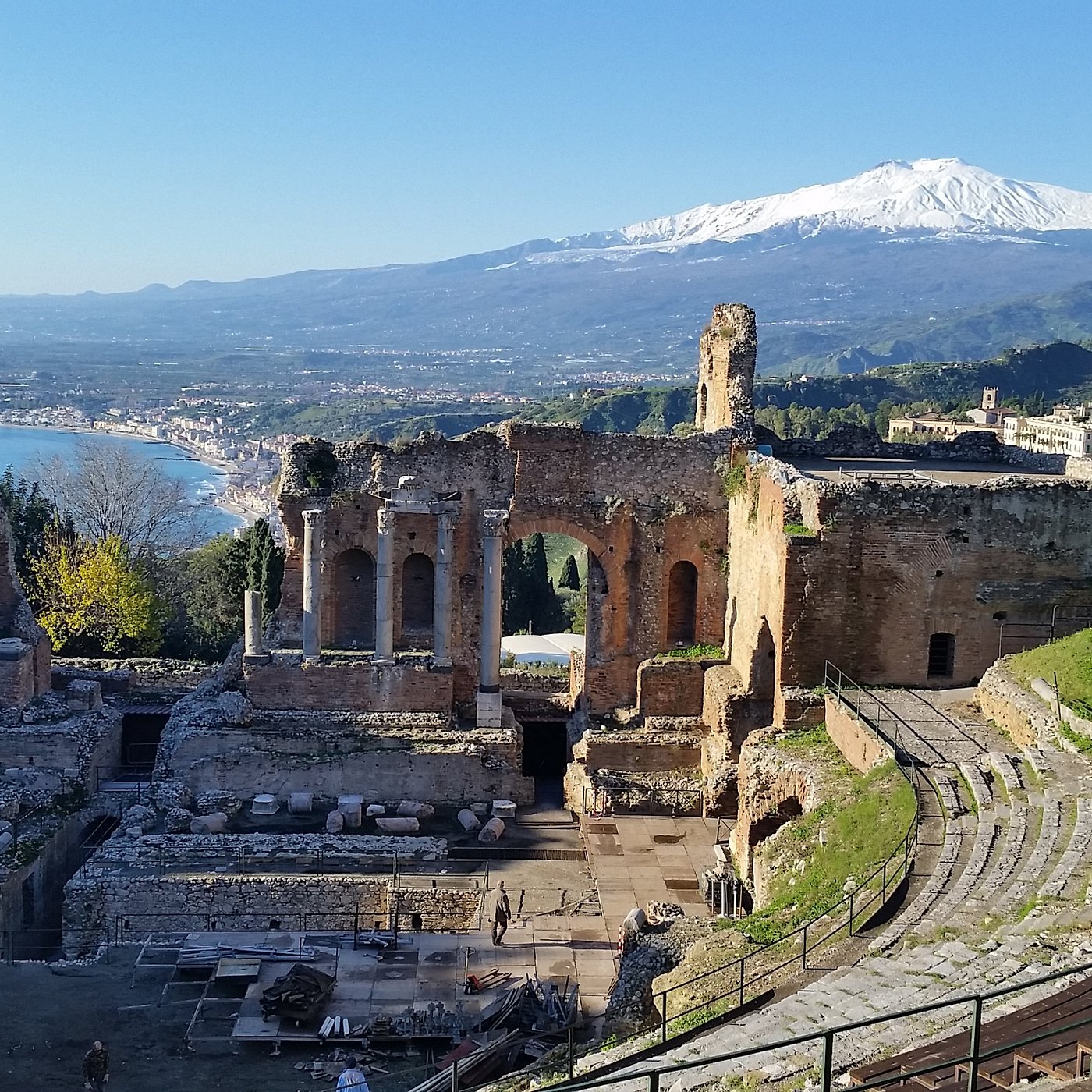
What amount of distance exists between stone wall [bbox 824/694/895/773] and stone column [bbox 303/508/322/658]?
10.7m

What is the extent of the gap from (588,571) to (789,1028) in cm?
1780

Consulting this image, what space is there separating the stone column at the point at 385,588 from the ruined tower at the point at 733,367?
23.7ft

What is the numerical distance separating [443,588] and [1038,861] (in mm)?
15617

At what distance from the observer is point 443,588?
2850cm

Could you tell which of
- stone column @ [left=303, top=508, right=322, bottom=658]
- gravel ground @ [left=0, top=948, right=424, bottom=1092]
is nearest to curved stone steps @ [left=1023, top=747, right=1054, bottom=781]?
gravel ground @ [left=0, top=948, right=424, bottom=1092]

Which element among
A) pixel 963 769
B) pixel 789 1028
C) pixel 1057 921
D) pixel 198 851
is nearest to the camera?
pixel 789 1028

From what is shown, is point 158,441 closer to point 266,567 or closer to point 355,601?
point 266,567

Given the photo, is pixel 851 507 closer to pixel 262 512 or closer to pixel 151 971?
pixel 151 971

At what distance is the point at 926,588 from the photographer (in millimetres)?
23922

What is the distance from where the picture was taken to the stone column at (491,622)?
27922 millimetres

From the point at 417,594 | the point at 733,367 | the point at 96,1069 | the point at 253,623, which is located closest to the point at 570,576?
the point at 417,594

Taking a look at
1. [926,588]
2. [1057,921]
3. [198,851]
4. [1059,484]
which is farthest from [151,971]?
[1059,484]

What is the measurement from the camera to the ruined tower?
28.9m

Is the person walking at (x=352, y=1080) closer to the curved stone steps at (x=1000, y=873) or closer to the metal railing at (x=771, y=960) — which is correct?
the metal railing at (x=771, y=960)
